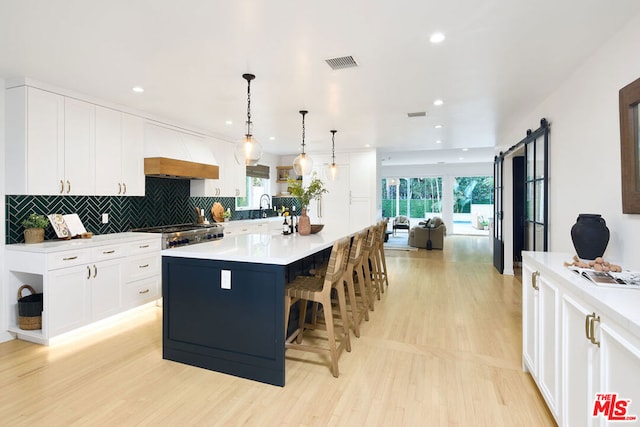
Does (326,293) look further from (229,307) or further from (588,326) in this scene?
(588,326)

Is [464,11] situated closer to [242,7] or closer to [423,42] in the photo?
[423,42]

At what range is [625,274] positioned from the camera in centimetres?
185

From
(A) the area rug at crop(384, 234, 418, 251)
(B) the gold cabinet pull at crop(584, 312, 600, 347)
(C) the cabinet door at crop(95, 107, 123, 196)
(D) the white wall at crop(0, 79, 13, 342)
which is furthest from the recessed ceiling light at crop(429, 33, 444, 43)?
(A) the area rug at crop(384, 234, 418, 251)

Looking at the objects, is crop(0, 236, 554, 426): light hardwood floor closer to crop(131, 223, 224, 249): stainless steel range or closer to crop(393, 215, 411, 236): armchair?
crop(131, 223, 224, 249): stainless steel range

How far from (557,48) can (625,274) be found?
1771mm

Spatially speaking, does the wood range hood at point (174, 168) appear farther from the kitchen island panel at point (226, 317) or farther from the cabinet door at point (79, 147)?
the kitchen island panel at point (226, 317)

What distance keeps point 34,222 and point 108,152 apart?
3.55 feet

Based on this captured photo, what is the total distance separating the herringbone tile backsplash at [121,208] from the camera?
334 cm

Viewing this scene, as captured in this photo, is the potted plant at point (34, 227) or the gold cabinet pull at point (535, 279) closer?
the gold cabinet pull at point (535, 279)

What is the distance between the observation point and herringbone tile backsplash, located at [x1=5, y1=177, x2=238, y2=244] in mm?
3336

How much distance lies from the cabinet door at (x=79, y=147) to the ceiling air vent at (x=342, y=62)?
280cm

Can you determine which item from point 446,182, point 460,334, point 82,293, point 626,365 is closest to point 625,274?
point 626,365

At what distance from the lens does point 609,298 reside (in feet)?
4.56

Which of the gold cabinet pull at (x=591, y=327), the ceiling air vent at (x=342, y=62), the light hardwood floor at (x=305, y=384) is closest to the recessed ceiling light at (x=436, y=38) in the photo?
the ceiling air vent at (x=342, y=62)
